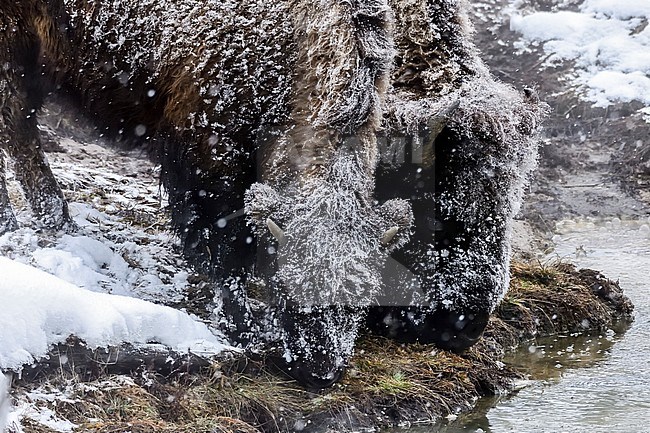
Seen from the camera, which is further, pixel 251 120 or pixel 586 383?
pixel 586 383

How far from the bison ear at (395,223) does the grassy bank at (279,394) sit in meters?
0.80

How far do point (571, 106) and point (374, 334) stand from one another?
5485mm

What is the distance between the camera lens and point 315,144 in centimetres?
530

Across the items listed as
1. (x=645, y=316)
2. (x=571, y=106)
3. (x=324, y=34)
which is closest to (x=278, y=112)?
(x=324, y=34)

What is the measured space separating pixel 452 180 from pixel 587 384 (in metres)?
1.37

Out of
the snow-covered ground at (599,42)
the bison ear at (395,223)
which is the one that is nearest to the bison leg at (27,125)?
the bison ear at (395,223)

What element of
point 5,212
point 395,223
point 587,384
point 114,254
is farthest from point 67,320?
point 587,384

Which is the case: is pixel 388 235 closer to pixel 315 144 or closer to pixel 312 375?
pixel 315 144

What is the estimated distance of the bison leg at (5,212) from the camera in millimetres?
6523

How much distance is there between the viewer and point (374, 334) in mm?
6121

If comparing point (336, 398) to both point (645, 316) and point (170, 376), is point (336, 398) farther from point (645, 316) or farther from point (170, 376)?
point (645, 316)

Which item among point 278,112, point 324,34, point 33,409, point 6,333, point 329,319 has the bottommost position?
point 33,409

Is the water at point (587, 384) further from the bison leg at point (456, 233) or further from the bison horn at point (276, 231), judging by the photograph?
the bison horn at point (276, 231)

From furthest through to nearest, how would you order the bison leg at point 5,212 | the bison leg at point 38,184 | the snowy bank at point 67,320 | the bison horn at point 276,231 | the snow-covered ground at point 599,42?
1. the snow-covered ground at point 599,42
2. the bison leg at point 38,184
3. the bison leg at point 5,212
4. the bison horn at point 276,231
5. the snowy bank at point 67,320
